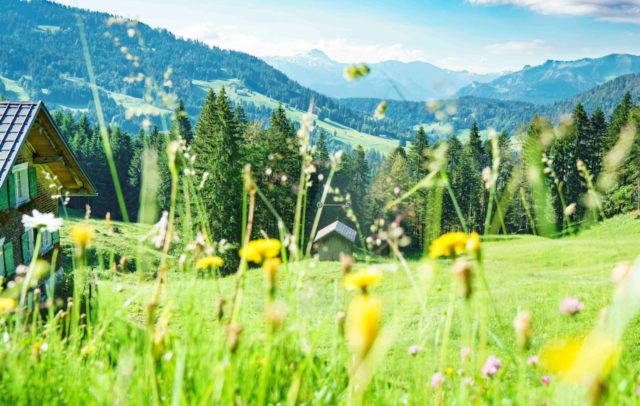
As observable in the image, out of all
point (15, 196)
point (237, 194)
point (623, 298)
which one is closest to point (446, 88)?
point (623, 298)

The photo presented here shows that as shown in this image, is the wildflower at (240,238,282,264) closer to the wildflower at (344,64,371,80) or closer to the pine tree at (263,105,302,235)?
the wildflower at (344,64,371,80)

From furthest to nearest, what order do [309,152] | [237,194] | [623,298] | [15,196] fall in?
1. [237,194]
2. [15,196]
3. [309,152]
4. [623,298]

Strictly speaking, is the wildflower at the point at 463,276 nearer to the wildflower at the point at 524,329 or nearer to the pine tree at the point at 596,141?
the wildflower at the point at 524,329

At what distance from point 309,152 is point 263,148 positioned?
39.3 metres

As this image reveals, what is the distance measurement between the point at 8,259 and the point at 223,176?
71.3 feet

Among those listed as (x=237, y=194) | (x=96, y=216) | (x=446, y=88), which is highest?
(x=446, y=88)

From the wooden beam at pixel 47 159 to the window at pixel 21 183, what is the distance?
44cm

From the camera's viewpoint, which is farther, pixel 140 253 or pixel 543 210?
pixel 543 210

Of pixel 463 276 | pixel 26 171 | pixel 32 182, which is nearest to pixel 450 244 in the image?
pixel 463 276

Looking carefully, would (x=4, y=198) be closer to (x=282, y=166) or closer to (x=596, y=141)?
(x=282, y=166)

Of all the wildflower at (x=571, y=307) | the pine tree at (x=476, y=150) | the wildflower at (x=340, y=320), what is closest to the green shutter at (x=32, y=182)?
the wildflower at (x=340, y=320)

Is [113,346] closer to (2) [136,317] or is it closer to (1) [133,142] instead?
(2) [136,317]

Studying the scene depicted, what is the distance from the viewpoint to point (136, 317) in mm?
16031

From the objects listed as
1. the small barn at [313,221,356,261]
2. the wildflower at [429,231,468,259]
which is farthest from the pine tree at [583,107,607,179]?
the wildflower at [429,231,468,259]
